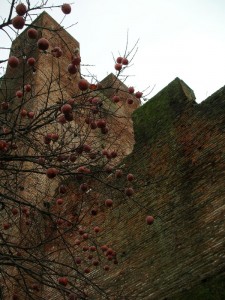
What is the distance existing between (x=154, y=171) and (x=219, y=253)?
7.31 ft

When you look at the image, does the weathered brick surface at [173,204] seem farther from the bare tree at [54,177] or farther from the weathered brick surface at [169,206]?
the bare tree at [54,177]

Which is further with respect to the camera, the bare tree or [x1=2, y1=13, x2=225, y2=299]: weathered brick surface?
[x1=2, y1=13, x2=225, y2=299]: weathered brick surface

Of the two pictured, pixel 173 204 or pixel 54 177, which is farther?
pixel 173 204

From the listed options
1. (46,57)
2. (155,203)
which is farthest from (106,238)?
(46,57)

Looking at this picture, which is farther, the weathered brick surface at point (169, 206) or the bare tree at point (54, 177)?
the weathered brick surface at point (169, 206)

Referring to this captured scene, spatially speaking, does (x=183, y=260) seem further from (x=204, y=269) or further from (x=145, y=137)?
(x=145, y=137)

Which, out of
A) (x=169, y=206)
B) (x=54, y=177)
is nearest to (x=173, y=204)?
(x=169, y=206)

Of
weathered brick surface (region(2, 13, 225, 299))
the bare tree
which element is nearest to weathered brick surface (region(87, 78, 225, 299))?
weathered brick surface (region(2, 13, 225, 299))

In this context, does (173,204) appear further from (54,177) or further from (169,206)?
(54,177)

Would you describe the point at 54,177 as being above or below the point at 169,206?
above

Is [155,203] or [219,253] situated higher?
[155,203]

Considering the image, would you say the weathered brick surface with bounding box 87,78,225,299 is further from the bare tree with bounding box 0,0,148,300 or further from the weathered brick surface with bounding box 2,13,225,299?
the bare tree with bounding box 0,0,148,300

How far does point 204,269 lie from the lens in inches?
172

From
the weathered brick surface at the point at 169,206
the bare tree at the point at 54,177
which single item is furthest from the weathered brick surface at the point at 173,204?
the bare tree at the point at 54,177
